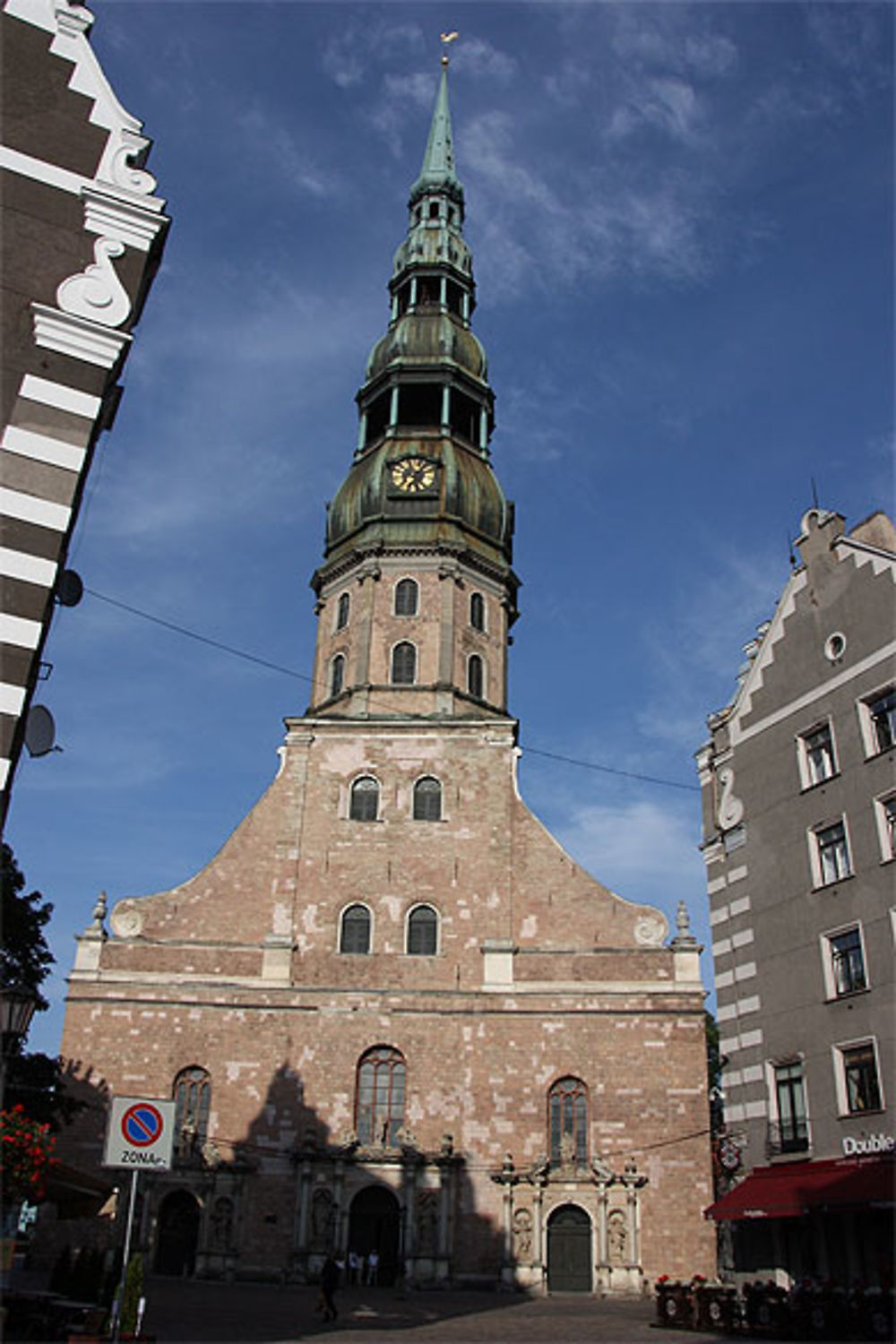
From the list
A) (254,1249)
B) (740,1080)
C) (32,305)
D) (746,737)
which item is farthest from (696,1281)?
(32,305)

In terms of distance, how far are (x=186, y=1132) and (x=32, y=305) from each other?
73.4 ft

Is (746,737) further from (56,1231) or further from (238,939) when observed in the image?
(56,1231)

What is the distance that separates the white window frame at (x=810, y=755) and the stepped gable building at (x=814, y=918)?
32mm

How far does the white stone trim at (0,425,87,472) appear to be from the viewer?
400 inches

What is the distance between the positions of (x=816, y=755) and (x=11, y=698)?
13992 mm

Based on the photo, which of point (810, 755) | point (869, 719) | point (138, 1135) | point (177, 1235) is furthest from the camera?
point (177, 1235)

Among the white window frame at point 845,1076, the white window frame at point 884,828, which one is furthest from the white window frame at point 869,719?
the white window frame at point 845,1076

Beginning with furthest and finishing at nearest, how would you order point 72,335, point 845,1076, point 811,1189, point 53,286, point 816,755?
point 816,755
point 845,1076
point 811,1189
point 53,286
point 72,335

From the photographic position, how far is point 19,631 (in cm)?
967

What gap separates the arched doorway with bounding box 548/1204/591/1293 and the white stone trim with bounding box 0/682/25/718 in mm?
21702

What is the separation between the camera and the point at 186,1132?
27672mm

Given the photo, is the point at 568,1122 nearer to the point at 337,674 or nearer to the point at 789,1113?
the point at 789,1113

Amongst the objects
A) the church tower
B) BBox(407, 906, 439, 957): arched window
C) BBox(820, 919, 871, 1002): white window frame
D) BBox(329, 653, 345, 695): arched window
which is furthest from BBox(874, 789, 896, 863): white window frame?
BBox(329, 653, 345, 695): arched window

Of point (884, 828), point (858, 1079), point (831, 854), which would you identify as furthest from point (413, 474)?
point (858, 1079)
